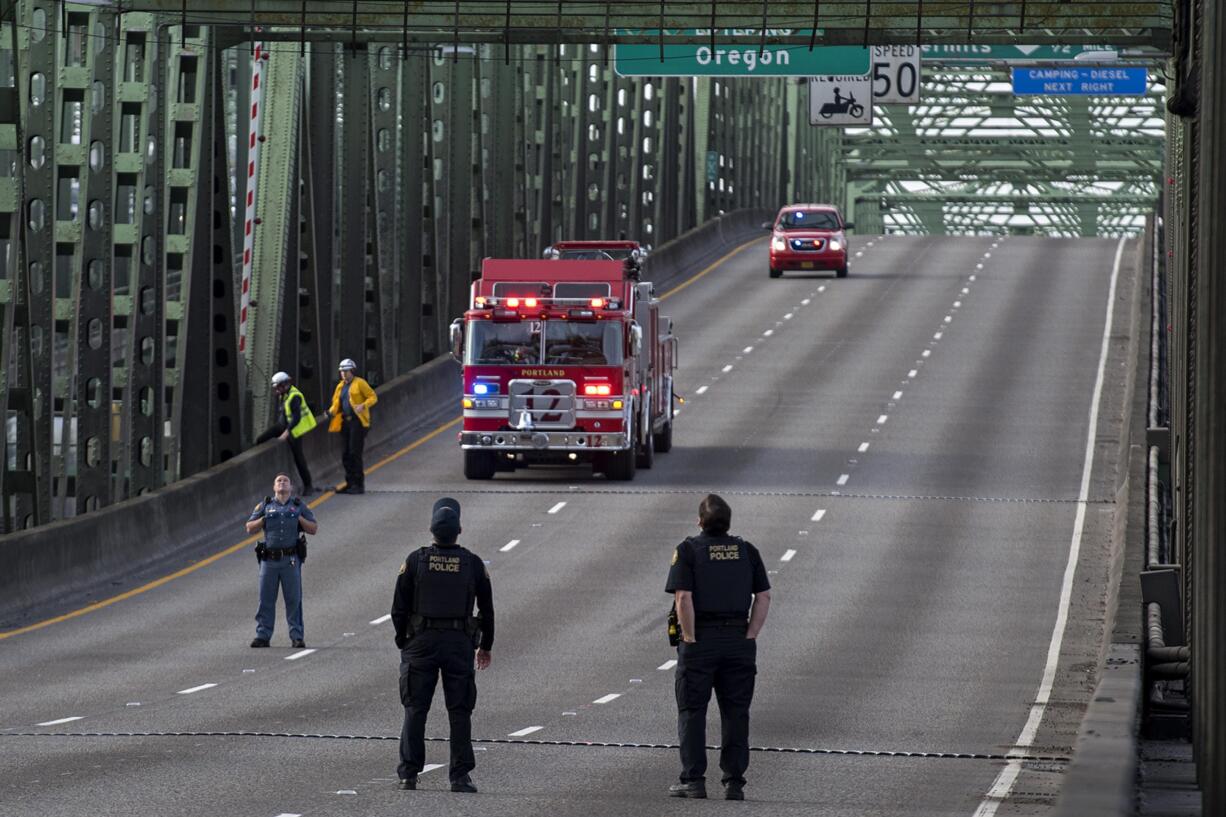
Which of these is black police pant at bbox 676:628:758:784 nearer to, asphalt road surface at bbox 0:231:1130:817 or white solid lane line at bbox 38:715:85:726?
asphalt road surface at bbox 0:231:1130:817

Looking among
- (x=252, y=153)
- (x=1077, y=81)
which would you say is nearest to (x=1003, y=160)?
(x=1077, y=81)

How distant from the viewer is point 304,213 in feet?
Answer: 123

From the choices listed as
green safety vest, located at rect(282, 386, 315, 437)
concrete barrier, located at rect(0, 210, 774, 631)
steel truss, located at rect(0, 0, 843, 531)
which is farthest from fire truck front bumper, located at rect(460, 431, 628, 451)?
steel truss, located at rect(0, 0, 843, 531)

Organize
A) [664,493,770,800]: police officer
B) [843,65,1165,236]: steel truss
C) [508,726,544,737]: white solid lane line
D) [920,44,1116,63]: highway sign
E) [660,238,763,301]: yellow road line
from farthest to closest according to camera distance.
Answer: [843,65,1165,236]: steel truss, [660,238,763,301]: yellow road line, [920,44,1116,63]: highway sign, [508,726,544,737]: white solid lane line, [664,493,770,800]: police officer

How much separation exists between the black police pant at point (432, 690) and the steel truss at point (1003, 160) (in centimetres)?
8683

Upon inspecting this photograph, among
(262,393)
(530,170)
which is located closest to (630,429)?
(262,393)

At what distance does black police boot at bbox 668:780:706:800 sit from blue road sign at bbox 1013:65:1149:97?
5524 cm

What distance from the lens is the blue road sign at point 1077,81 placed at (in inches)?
2648

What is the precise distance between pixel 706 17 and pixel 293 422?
7813 millimetres

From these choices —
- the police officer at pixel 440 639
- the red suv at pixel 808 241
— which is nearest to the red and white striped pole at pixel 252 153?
the police officer at pixel 440 639

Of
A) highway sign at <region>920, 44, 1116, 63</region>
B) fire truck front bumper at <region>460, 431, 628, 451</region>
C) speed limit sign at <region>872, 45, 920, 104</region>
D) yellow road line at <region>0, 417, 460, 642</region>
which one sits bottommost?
yellow road line at <region>0, 417, 460, 642</region>

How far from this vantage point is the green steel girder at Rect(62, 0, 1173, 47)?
2719cm

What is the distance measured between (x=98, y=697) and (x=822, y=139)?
10296 cm

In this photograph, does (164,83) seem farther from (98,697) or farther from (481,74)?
(481,74)
